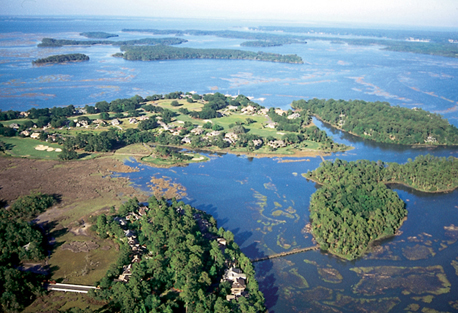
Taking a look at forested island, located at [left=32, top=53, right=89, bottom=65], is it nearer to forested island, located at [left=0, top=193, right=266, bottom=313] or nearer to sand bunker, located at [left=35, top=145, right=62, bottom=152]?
sand bunker, located at [left=35, top=145, right=62, bottom=152]

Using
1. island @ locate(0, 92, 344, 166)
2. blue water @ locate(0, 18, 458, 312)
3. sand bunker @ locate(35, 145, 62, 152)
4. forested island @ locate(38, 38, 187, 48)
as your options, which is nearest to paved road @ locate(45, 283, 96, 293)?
blue water @ locate(0, 18, 458, 312)

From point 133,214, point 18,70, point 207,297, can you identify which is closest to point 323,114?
point 133,214

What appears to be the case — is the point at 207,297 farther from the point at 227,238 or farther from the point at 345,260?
the point at 345,260

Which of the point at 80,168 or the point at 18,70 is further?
the point at 18,70

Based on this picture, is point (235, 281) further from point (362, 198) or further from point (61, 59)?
point (61, 59)

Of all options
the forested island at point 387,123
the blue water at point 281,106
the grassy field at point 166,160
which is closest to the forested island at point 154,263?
the blue water at point 281,106

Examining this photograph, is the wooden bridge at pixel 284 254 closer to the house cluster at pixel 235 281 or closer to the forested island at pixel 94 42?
the house cluster at pixel 235 281
